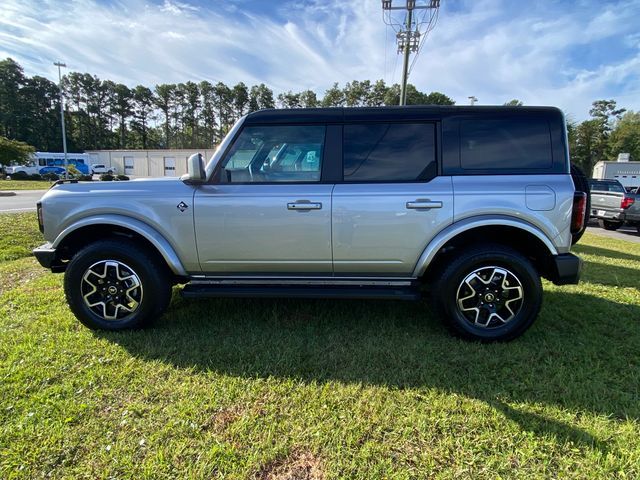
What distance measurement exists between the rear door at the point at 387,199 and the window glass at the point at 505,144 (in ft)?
0.94

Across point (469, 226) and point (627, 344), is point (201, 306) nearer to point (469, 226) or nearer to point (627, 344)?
point (469, 226)

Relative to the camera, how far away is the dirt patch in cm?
175

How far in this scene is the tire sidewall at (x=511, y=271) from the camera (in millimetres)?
2912

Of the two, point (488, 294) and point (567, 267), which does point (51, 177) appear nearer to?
point (488, 294)

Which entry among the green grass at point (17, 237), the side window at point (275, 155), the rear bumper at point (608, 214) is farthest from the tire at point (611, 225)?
the green grass at point (17, 237)

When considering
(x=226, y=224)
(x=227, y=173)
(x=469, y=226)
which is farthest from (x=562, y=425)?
(x=227, y=173)

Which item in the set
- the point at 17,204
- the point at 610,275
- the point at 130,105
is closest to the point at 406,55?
the point at 610,275

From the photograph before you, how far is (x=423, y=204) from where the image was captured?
2.90m

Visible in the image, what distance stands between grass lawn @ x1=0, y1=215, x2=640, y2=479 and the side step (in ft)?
1.34

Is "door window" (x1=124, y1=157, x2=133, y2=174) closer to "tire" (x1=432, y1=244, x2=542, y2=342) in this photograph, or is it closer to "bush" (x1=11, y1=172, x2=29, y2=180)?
"bush" (x1=11, y1=172, x2=29, y2=180)

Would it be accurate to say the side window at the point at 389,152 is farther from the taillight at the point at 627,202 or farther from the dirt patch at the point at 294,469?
the taillight at the point at 627,202

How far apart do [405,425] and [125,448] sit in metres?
1.59

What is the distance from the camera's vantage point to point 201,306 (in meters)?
3.78

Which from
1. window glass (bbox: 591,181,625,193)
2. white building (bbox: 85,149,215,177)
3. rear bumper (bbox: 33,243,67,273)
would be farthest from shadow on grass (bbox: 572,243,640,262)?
white building (bbox: 85,149,215,177)
